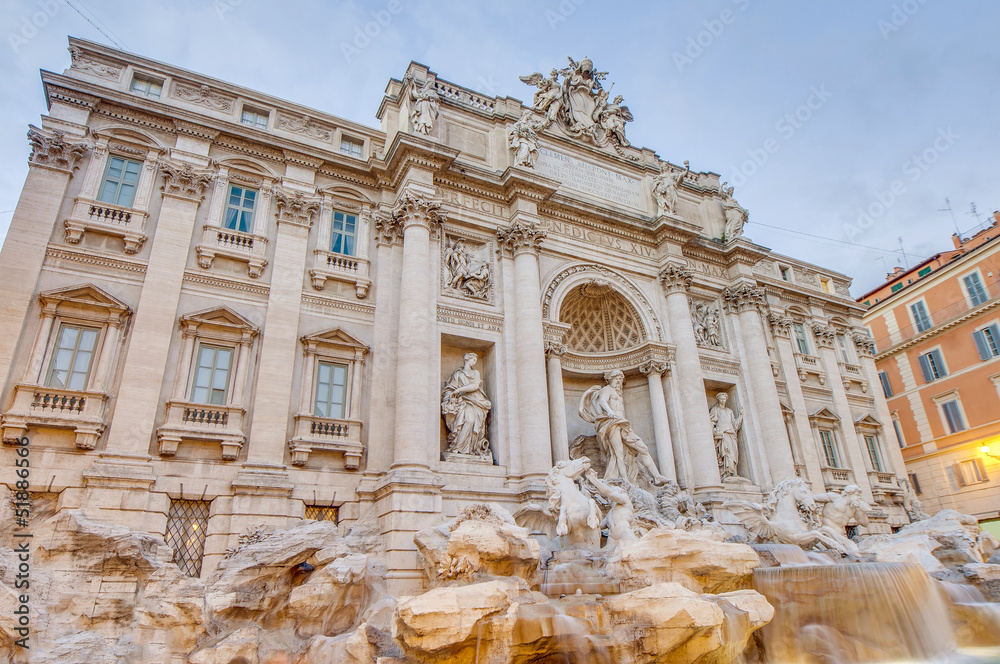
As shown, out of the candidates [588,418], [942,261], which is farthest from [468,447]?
[942,261]

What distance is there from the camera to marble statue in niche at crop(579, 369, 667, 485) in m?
16.7

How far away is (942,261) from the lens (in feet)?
99.8

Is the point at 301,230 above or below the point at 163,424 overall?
above

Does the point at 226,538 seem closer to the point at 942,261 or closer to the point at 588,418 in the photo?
the point at 588,418

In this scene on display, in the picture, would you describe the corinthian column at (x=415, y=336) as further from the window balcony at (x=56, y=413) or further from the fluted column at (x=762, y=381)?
the fluted column at (x=762, y=381)

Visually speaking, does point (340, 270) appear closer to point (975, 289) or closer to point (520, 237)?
point (520, 237)

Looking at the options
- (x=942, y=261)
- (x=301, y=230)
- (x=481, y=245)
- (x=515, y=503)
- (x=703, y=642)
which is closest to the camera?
(x=703, y=642)

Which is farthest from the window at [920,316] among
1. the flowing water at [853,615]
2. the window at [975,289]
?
the flowing water at [853,615]

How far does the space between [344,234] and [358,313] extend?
2.36 m

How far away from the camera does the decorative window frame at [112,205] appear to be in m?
13.6

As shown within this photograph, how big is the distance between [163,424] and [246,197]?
20.2ft

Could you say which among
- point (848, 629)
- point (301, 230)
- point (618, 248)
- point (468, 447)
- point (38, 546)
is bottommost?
point (848, 629)

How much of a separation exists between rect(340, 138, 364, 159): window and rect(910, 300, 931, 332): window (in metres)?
26.2

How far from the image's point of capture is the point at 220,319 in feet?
46.6
